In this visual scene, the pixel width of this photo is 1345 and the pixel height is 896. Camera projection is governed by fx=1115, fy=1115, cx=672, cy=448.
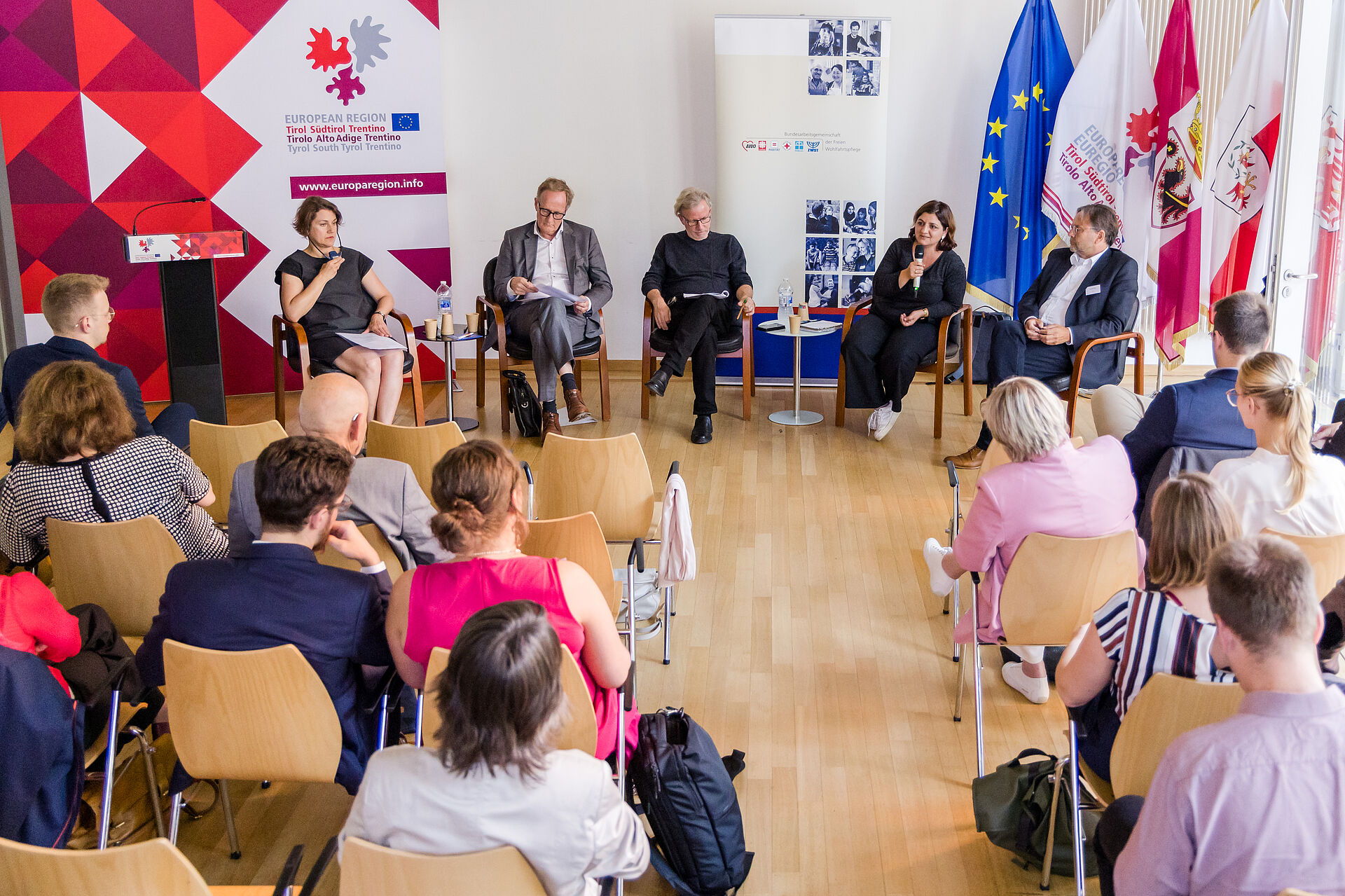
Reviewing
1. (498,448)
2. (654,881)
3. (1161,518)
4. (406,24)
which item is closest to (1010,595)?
(1161,518)

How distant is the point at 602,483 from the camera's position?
370cm

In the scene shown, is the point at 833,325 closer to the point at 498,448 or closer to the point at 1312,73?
the point at 1312,73

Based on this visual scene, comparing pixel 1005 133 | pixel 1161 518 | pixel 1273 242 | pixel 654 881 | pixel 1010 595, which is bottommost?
pixel 654 881

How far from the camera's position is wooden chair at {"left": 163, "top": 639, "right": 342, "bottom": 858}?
2.17 m

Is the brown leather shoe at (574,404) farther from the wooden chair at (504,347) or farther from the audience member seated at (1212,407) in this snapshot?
the audience member seated at (1212,407)

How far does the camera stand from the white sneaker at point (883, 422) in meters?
6.18

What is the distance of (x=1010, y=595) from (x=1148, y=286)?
4.53 m

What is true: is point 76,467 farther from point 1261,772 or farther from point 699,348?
point 699,348

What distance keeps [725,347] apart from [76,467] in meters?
3.99

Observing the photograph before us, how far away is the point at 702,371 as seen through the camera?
6.29 m

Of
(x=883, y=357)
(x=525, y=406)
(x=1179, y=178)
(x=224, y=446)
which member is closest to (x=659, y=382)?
(x=525, y=406)

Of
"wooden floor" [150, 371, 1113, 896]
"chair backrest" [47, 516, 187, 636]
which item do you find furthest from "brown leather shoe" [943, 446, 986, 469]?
"chair backrest" [47, 516, 187, 636]

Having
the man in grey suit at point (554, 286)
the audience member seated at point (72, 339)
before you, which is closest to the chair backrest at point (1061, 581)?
the audience member seated at point (72, 339)

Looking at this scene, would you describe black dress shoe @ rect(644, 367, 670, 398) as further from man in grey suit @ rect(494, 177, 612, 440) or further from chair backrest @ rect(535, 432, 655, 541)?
chair backrest @ rect(535, 432, 655, 541)
